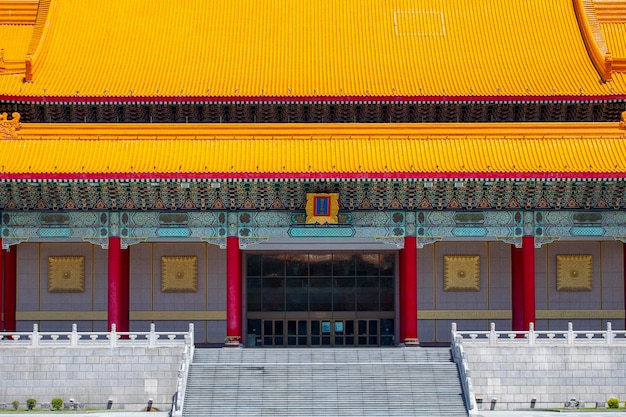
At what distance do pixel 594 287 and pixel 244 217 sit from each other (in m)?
13.9

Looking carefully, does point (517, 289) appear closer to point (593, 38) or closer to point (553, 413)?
point (553, 413)

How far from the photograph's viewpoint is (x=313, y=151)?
44156 millimetres

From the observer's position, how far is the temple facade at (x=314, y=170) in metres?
43.7

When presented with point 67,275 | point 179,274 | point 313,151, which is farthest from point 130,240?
point 313,151

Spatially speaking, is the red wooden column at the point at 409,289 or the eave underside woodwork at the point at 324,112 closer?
the red wooden column at the point at 409,289

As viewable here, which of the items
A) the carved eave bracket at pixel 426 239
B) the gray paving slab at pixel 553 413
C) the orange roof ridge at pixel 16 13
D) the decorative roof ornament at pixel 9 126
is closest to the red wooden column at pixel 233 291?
the carved eave bracket at pixel 426 239

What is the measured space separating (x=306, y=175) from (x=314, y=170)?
449mm

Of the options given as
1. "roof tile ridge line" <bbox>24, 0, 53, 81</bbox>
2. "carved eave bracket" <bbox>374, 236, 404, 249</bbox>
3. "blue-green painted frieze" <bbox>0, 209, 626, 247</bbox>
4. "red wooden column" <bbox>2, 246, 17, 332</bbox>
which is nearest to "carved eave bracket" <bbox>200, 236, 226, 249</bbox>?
"blue-green painted frieze" <bbox>0, 209, 626, 247</bbox>

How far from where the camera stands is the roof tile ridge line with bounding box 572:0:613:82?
48344mm

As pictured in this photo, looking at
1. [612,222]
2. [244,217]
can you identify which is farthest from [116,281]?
[612,222]

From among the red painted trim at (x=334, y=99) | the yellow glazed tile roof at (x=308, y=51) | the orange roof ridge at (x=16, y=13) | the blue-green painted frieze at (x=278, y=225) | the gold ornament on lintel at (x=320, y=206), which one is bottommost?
the blue-green painted frieze at (x=278, y=225)

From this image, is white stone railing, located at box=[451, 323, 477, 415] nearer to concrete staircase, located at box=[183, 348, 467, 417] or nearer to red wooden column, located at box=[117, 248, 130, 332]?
concrete staircase, located at box=[183, 348, 467, 417]

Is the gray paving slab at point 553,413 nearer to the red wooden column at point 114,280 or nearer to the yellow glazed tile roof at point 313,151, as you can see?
the yellow glazed tile roof at point 313,151

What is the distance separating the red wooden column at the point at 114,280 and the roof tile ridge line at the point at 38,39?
8.24 m
